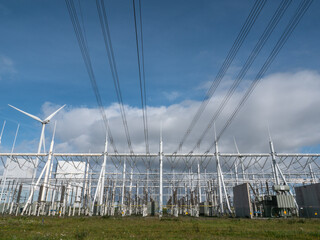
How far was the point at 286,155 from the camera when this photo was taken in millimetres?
39438

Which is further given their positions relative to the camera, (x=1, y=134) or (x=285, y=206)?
(x=1, y=134)

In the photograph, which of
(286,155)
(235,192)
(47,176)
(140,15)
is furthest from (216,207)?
(140,15)

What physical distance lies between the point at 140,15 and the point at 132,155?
3019cm

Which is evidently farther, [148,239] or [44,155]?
[44,155]

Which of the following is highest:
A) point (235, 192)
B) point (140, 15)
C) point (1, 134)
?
point (1, 134)

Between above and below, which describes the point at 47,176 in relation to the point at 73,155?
below

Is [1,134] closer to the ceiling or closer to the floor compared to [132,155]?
closer to the ceiling

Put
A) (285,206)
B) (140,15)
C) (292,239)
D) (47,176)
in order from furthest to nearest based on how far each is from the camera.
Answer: (47,176) → (285,206) → (292,239) → (140,15)

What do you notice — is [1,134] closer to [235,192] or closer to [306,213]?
[235,192]

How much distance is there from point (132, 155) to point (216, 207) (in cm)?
1622

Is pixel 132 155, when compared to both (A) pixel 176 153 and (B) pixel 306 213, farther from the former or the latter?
(B) pixel 306 213

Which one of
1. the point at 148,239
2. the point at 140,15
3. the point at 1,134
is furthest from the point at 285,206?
the point at 1,134

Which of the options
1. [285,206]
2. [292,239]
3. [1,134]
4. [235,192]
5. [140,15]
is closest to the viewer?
[140,15]

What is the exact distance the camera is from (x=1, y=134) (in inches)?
1832
